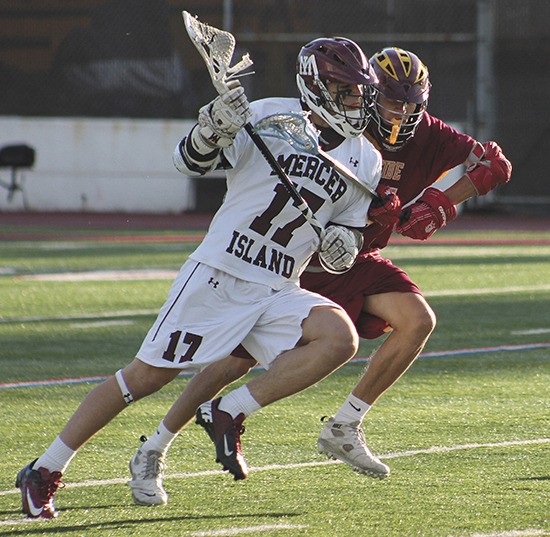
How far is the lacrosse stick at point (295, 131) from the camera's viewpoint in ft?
15.2

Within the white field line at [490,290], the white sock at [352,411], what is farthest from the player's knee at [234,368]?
the white field line at [490,290]

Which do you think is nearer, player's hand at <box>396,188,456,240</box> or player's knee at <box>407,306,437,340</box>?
player's knee at <box>407,306,437,340</box>

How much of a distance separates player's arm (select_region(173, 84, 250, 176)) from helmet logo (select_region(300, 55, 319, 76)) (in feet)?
1.72

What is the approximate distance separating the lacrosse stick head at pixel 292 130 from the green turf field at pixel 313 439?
130cm

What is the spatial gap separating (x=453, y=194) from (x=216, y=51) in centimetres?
160

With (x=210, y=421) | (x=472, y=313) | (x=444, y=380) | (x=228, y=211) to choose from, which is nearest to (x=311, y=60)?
(x=228, y=211)

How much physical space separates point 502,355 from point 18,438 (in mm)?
3627

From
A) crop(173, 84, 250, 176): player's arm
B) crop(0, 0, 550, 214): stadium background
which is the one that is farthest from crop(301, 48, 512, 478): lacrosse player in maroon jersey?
crop(0, 0, 550, 214): stadium background

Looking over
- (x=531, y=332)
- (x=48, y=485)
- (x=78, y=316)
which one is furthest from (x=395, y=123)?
(x=78, y=316)

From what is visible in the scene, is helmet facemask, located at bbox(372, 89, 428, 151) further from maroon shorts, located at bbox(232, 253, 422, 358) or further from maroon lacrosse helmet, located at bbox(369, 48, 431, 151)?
maroon shorts, located at bbox(232, 253, 422, 358)

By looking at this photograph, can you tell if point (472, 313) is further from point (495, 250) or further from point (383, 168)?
point (495, 250)

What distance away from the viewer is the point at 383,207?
5043 millimetres

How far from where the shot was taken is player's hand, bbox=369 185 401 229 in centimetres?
505

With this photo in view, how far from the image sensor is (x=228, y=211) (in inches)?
186
